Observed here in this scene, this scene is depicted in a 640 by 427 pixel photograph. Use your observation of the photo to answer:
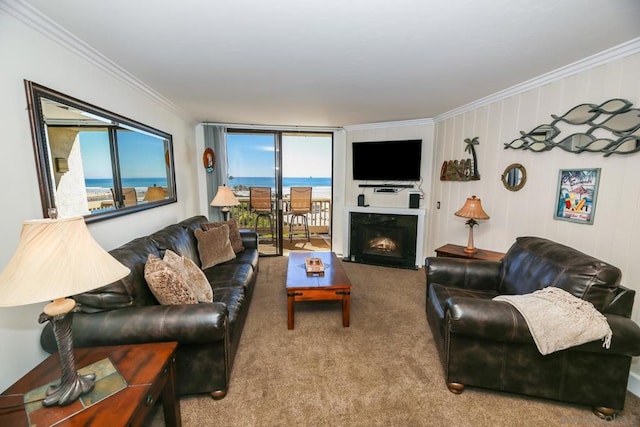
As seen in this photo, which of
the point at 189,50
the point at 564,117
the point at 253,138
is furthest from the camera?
the point at 253,138

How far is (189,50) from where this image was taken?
1.97 meters

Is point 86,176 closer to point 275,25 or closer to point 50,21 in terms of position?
point 50,21

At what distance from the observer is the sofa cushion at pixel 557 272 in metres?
1.64

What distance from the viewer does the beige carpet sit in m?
1.64

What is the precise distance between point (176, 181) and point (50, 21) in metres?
2.25

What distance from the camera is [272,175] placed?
4.79 metres

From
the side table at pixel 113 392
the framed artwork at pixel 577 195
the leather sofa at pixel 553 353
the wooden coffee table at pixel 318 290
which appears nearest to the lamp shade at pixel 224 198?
the wooden coffee table at pixel 318 290

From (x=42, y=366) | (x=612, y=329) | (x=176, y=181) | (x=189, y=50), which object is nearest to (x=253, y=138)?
(x=176, y=181)

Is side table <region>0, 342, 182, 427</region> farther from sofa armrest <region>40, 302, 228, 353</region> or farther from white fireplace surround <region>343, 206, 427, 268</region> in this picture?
white fireplace surround <region>343, 206, 427, 268</region>

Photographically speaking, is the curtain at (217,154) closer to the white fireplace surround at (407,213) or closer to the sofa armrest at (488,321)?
the white fireplace surround at (407,213)

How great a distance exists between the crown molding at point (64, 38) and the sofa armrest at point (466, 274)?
3.25 meters

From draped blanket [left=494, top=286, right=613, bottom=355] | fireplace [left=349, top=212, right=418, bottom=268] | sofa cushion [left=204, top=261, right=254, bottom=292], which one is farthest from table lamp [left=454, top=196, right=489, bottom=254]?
sofa cushion [left=204, top=261, right=254, bottom=292]

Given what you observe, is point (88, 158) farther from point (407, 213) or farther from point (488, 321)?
point (407, 213)

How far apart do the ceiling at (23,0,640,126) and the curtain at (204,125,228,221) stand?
5.41ft
